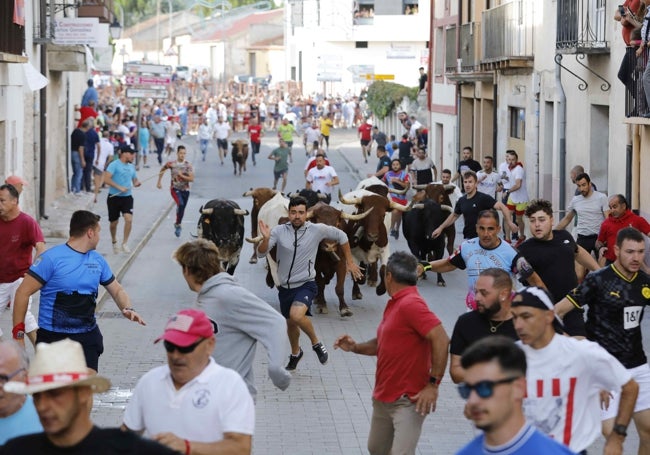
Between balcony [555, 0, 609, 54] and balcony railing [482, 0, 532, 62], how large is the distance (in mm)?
4110

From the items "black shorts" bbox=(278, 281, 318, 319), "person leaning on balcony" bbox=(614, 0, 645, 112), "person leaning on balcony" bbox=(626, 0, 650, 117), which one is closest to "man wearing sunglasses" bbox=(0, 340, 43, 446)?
"black shorts" bbox=(278, 281, 318, 319)

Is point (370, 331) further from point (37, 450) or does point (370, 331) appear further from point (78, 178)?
point (78, 178)

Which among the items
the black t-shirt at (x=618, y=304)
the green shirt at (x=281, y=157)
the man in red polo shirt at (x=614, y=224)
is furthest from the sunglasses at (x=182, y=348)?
the green shirt at (x=281, y=157)

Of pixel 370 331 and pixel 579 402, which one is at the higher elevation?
pixel 579 402

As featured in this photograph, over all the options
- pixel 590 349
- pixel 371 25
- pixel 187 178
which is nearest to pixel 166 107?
pixel 371 25

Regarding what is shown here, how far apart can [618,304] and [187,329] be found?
3.57 meters

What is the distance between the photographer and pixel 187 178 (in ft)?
79.6

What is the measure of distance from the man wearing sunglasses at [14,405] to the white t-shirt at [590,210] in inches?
464

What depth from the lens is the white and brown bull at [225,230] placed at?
17.9 meters

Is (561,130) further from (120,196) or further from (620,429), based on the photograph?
(620,429)

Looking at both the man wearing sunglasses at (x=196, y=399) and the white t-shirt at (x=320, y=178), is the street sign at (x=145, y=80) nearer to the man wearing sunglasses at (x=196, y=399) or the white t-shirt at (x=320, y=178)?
the white t-shirt at (x=320, y=178)

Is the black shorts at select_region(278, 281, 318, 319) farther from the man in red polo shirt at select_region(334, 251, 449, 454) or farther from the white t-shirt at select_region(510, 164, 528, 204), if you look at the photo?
the white t-shirt at select_region(510, 164, 528, 204)

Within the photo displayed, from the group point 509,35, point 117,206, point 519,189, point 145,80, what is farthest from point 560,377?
point 145,80

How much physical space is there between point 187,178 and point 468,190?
805 cm
